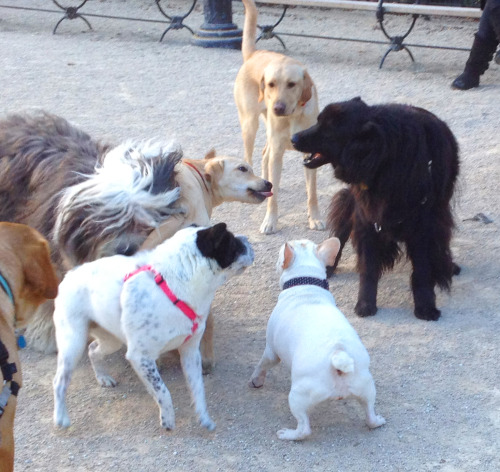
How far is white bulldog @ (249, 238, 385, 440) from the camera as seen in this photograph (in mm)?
2953

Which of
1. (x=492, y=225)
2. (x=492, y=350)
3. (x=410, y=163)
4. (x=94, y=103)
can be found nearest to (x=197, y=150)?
(x=94, y=103)

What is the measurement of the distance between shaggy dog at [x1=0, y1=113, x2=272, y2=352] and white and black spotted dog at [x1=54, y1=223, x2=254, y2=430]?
0.73 ft

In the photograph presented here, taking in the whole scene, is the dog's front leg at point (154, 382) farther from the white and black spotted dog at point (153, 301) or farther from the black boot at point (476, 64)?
the black boot at point (476, 64)

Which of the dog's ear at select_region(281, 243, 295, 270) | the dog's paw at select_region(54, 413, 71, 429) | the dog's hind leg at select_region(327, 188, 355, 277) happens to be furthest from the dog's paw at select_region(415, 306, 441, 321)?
the dog's paw at select_region(54, 413, 71, 429)

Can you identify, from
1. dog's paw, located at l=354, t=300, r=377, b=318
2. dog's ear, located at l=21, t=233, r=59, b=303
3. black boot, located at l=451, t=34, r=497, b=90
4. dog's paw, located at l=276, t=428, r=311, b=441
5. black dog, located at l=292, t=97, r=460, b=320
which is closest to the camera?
dog's ear, located at l=21, t=233, r=59, b=303

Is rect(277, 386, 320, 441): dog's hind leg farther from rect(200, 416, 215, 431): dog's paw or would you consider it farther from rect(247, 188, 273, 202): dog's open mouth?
rect(247, 188, 273, 202): dog's open mouth

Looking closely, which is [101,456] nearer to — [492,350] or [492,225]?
[492,350]

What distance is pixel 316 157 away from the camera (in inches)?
160

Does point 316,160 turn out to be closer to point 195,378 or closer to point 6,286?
point 195,378

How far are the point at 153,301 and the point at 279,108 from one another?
2.38 metres

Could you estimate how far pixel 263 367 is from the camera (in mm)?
3496

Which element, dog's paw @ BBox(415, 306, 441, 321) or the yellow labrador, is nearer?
the yellow labrador

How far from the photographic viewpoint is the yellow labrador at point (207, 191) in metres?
3.54

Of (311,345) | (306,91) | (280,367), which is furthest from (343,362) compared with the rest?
(306,91)
